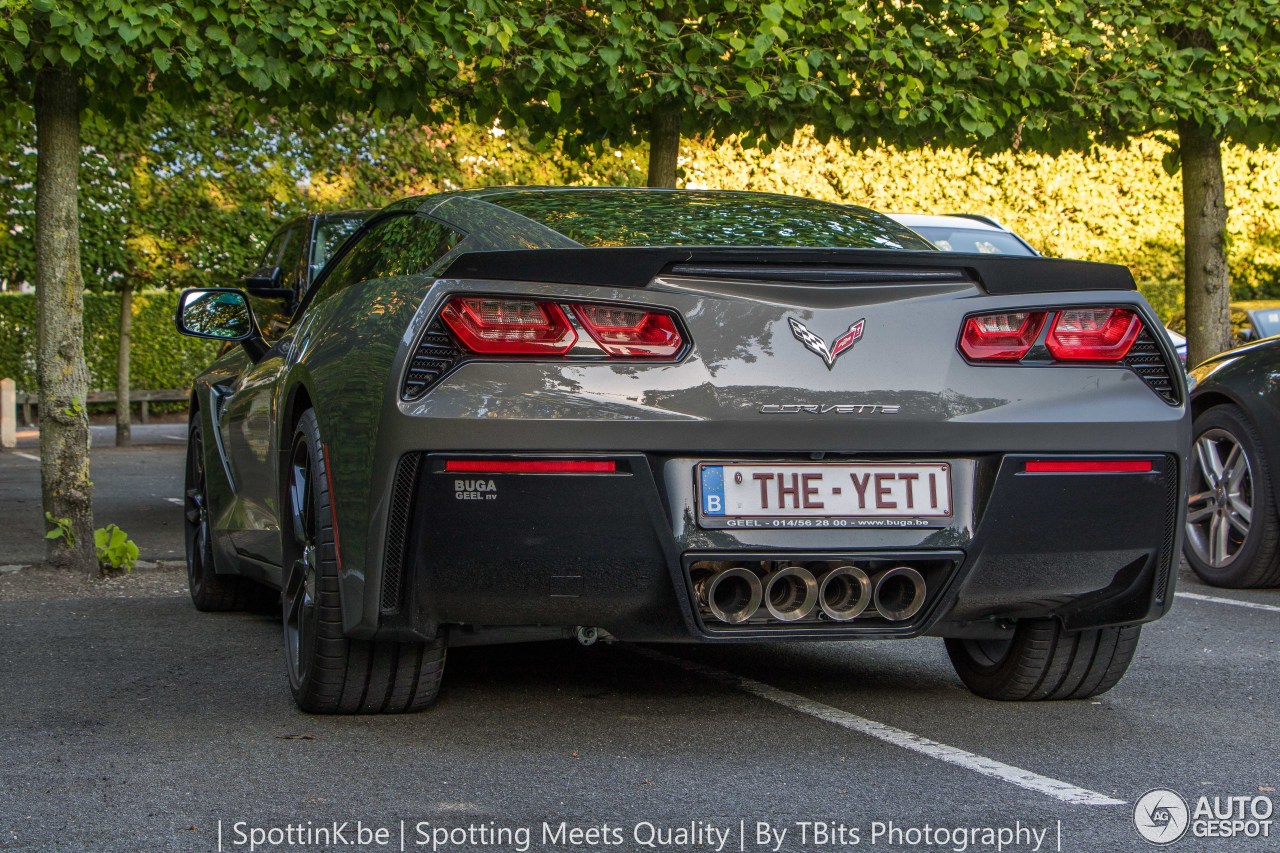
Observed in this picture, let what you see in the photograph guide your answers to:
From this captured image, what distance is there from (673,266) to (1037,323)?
34.7 inches

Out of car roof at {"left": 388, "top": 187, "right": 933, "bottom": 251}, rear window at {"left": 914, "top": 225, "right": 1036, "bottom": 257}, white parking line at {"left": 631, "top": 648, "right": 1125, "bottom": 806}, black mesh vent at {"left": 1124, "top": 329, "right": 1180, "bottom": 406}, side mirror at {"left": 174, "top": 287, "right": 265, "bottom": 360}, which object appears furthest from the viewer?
rear window at {"left": 914, "top": 225, "right": 1036, "bottom": 257}

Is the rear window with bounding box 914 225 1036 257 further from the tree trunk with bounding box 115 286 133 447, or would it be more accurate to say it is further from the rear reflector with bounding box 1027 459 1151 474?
the tree trunk with bounding box 115 286 133 447

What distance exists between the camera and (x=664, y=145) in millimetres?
8938

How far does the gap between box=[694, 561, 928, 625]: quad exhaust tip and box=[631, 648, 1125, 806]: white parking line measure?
34cm

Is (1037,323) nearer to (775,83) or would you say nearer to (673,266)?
(673,266)

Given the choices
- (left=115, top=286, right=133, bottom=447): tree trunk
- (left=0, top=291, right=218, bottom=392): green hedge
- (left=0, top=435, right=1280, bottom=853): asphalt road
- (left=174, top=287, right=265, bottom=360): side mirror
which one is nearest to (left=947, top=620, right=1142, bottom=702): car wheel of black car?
(left=0, top=435, right=1280, bottom=853): asphalt road

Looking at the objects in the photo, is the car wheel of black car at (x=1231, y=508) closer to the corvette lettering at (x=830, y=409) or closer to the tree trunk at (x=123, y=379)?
the corvette lettering at (x=830, y=409)

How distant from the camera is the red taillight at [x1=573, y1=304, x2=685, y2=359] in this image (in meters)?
3.73

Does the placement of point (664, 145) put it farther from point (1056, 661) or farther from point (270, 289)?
point (1056, 661)

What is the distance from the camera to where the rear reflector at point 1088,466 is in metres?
3.89

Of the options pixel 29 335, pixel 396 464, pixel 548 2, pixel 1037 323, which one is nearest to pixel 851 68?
pixel 548 2

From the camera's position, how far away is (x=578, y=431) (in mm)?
3678

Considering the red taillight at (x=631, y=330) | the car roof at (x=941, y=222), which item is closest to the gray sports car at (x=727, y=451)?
the red taillight at (x=631, y=330)

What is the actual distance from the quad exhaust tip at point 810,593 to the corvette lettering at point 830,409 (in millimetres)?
350
